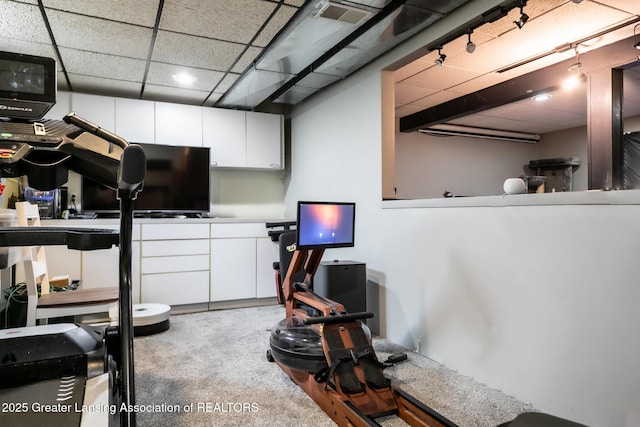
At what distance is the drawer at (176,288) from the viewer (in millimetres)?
4043

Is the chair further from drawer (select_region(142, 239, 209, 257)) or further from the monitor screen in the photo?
the monitor screen

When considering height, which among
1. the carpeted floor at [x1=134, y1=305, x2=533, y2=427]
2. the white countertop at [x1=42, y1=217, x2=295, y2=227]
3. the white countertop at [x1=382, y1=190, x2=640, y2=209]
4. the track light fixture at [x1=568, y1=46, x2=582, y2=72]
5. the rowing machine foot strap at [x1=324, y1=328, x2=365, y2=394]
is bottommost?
the carpeted floor at [x1=134, y1=305, x2=533, y2=427]

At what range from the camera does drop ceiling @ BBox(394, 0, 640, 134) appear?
9.02 feet

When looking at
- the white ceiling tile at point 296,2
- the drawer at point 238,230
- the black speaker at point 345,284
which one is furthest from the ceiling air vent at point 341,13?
the drawer at point 238,230

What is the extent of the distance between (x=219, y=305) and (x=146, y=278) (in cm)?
84

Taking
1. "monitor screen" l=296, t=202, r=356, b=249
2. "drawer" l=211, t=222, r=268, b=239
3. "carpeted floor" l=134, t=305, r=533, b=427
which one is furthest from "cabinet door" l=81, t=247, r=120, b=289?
"monitor screen" l=296, t=202, r=356, b=249

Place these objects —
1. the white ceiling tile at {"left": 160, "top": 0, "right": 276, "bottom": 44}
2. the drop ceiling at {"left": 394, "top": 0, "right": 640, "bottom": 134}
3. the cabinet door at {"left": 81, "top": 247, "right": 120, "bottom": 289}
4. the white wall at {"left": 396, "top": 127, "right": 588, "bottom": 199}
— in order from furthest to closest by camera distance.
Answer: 1. the white wall at {"left": 396, "top": 127, "right": 588, "bottom": 199}
2. the cabinet door at {"left": 81, "top": 247, "right": 120, "bottom": 289}
3. the drop ceiling at {"left": 394, "top": 0, "right": 640, "bottom": 134}
4. the white ceiling tile at {"left": 160, "top": 0, "right": 276, "bottom": 44}

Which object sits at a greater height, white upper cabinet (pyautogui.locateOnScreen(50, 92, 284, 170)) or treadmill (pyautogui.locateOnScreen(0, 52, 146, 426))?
white upper cabinet (pyautogui.locateOnScreen(50, 92, 284, 170))

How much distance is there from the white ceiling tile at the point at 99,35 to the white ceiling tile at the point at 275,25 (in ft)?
2.69

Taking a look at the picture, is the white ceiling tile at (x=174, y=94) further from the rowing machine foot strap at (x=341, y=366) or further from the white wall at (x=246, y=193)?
the rowing machine foot strap at (x=341, y=366)

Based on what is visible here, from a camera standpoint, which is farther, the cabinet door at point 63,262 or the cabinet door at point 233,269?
the cabinet door at point 233,269

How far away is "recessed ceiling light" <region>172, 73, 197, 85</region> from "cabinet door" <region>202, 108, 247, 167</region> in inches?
24.8

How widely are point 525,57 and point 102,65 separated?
12.8 feet

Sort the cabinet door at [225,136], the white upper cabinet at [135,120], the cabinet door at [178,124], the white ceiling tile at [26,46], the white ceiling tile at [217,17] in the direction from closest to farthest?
1. the white ceiling tile at [217,17]
2. the white ceiling tile at [26,46]
3. the white upper cabinet at [135,120]
4. the cabinet door at [178,124]
5. the cabinet door at [225,136]
